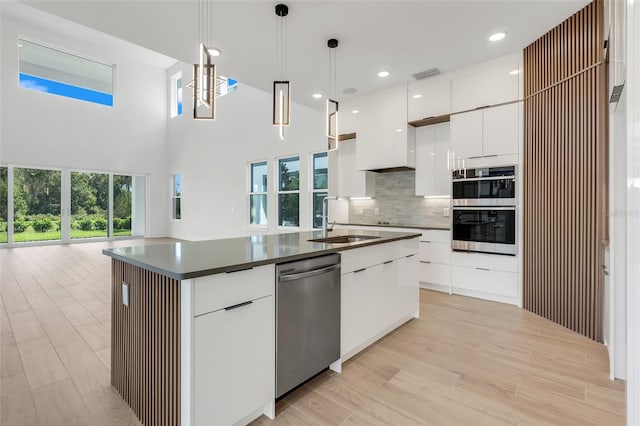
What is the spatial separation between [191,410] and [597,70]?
159 inches

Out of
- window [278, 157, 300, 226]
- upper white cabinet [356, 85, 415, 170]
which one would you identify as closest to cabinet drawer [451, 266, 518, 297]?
upper white cabinet [356, 85, 415, 170]

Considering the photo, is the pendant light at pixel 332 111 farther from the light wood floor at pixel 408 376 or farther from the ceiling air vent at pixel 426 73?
the light wood floor at pixel 408 376

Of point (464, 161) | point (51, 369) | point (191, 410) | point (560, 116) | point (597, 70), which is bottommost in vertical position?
point (51, 369)

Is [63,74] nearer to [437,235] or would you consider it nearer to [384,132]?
[384,132]

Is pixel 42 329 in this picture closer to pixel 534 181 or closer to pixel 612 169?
pixel 612 169

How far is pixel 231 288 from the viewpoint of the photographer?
154 cm

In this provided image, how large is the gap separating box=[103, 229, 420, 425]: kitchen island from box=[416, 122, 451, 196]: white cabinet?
3.04 m

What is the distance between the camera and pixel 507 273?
383 centimetres

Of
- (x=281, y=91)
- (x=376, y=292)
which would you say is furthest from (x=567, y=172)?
(x=281, y=91)

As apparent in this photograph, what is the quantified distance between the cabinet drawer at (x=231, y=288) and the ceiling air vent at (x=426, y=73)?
3.86 m

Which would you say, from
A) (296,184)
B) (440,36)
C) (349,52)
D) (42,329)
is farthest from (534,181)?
(42,329)

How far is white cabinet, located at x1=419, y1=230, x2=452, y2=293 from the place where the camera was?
14.2ft

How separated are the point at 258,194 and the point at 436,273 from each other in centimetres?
483
